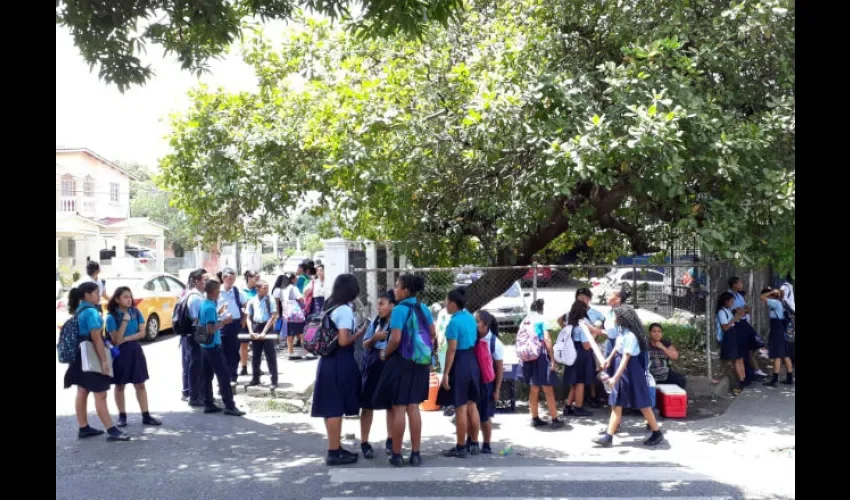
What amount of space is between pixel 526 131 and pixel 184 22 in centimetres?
411

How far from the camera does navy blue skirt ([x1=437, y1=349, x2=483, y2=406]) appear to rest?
6.97m

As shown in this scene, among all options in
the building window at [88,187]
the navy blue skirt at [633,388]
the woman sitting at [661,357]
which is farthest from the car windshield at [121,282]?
the building window at [88,187]

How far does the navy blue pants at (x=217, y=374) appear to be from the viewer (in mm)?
8758

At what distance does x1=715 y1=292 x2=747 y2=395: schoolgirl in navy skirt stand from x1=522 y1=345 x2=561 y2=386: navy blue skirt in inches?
139

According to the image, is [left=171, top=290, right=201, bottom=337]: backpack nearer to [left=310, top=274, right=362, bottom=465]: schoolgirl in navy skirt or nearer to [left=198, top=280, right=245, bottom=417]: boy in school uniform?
[left=198, top=280, right=245, bottom=417]: boy in school uniform

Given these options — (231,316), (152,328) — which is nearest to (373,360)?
(231,316)

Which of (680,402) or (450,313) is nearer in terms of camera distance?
(450,313)

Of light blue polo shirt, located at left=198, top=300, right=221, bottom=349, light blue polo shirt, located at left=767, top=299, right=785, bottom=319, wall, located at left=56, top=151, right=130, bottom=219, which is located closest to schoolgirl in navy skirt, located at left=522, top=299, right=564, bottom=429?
light blue polo shirt, located at left=198, top=300, right=221, bottom=349

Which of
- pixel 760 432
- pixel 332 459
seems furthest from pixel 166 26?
pixel 760 432

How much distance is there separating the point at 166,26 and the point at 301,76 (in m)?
5.76

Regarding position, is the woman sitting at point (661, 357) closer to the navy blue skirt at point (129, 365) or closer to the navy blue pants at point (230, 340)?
the navy blue pants at point (230, 340)

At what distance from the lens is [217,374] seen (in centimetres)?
890
